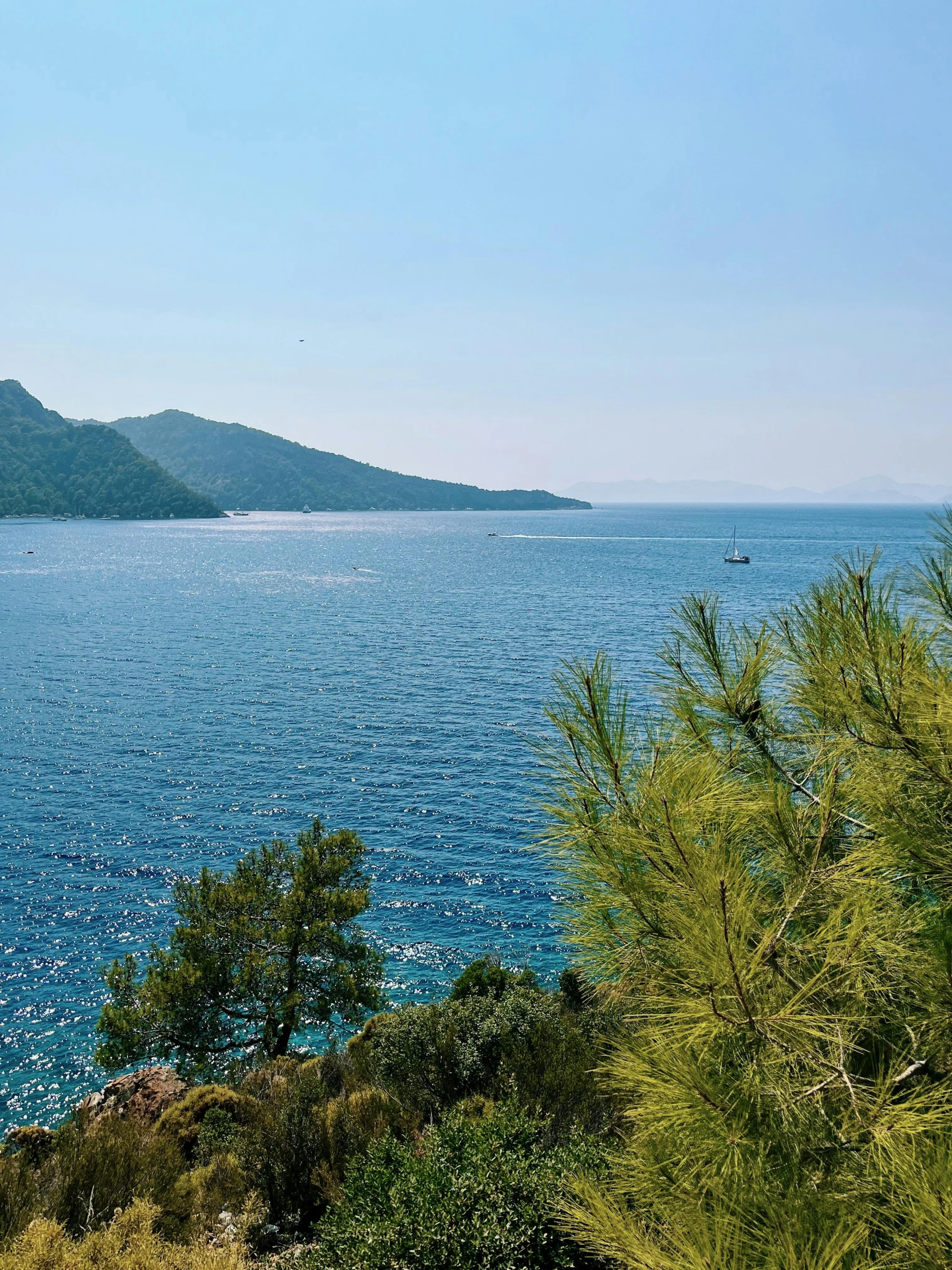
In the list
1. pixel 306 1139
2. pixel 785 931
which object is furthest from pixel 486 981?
pixel 785 931

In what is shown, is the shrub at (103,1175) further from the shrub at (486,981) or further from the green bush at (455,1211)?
the shrub at (486,981)

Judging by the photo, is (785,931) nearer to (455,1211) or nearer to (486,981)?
(455,1211)

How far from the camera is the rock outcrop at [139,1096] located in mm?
16844

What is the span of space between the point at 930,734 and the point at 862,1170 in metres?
2.74

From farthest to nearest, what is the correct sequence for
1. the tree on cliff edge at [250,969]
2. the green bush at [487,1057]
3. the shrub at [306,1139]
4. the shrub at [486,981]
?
1. the shrub at [486,981]
2. the tree on cliff edge at [250,969]
3. the green bush at [487,1057]
4. the shrub at [306,1139]

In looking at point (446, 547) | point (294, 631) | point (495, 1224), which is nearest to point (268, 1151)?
point (495, 1224)

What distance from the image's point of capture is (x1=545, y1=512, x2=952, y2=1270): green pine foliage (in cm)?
430

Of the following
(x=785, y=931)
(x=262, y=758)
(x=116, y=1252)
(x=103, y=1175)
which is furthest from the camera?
(x=262, y=758)

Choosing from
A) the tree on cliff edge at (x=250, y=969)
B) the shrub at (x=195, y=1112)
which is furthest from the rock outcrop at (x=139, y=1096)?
the shrub at (x=195, y=1112)

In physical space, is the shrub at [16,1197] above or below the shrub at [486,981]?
above

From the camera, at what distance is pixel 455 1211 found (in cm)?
827

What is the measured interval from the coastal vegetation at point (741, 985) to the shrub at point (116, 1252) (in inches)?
2.3

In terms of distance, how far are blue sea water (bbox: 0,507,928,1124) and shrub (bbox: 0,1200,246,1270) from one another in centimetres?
565

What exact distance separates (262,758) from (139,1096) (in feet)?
83.2
